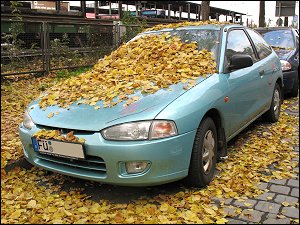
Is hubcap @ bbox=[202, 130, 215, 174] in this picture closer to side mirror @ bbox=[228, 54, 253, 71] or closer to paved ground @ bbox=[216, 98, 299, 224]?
paved ground @ bbox=[216, 98, 299, 224]

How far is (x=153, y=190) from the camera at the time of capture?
133 inches

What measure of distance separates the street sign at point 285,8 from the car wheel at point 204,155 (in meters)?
17.6

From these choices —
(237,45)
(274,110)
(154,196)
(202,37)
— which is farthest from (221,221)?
(274,110)

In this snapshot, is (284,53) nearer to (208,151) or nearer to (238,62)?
(238,62)

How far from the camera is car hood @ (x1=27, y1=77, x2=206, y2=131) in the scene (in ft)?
9.83

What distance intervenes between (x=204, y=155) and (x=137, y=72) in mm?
1244

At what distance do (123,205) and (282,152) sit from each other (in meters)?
2.29

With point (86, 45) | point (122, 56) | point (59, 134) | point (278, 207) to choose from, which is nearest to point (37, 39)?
point (86, 45)

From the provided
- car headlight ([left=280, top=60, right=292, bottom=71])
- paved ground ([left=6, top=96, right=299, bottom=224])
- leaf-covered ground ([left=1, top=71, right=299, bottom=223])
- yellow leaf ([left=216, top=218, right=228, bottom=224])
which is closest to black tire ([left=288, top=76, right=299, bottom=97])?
car headlight ([left=280, top=60, right=292, bottom=71])

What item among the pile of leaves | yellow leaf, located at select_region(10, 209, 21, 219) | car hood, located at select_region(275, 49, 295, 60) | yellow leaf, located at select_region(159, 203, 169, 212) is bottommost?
yellow leaf, located at select_region(10, 209, 21, 219)

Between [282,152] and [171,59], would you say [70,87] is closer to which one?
[171,59]

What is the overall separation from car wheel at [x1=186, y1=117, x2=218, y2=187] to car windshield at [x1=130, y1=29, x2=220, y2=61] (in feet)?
3.17

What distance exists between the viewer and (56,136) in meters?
3.10

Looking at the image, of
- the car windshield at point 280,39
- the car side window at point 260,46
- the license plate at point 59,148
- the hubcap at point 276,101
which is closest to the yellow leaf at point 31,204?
the license plate at point 59,148
